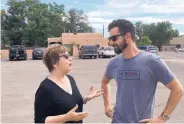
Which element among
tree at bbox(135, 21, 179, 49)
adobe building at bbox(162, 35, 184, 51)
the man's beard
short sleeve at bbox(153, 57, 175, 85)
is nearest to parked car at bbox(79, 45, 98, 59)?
the man's beard

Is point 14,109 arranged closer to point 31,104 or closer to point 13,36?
point 31,104

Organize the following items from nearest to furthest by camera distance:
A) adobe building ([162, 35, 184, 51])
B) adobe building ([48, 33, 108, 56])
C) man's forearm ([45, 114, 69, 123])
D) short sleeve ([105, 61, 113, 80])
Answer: man's forearm ([45, 114, 69, 123])
short sleeve ([105, 61, 113, 80])
adobe building ([48, 33, 108, 56])
adobe building ([162, 35, 184, 51])

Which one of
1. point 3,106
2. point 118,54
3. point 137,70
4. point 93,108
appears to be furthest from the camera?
point 3,106

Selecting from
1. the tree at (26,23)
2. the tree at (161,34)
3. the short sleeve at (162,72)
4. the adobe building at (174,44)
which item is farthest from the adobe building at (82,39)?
the short sleeve at (162,72)

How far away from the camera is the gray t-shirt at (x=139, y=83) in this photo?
3004 mm

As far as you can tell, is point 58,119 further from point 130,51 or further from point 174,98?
point 174,98

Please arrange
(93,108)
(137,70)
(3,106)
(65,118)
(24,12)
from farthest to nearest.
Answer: (24,12) → (3,106) → (93,108) → (137,70) → (65,118)

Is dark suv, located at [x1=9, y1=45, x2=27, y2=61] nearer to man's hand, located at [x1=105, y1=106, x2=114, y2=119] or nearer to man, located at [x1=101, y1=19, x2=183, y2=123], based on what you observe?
man's hand, located at [x1=105, y1=106, x2=114, y2=119]

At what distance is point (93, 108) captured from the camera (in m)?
8.27

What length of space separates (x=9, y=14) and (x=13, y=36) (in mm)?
4620

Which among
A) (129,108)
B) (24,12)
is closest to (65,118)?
(129,108)

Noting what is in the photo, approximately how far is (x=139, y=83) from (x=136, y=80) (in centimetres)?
4

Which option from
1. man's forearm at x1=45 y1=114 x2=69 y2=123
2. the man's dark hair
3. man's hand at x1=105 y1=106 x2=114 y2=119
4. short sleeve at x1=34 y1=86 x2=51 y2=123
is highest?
the man's dark hair

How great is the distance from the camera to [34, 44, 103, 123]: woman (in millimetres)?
2836
